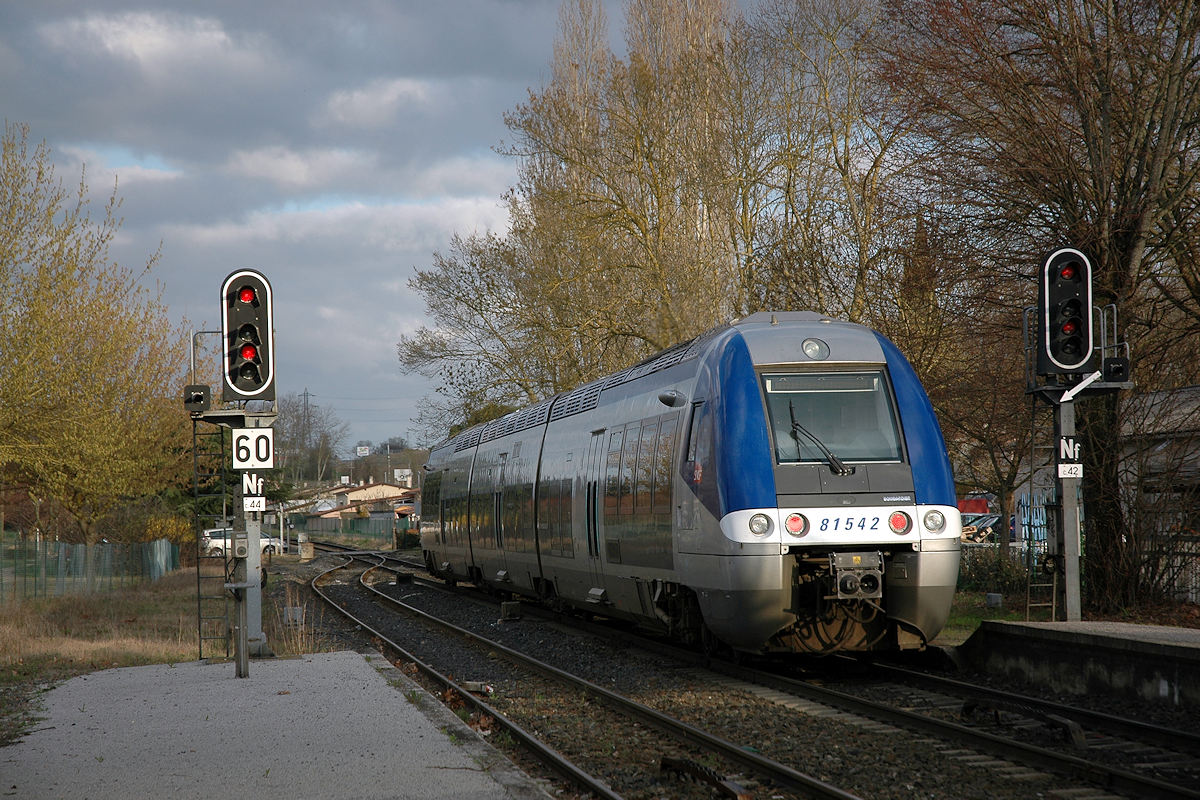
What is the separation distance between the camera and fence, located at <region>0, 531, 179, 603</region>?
25.3 meters

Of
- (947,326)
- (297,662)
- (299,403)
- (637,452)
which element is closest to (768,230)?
(947,326)

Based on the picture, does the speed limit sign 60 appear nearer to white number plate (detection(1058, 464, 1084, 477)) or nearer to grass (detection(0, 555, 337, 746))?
grass (detection(0, 555, 337, 746))

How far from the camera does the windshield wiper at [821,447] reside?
10555mm

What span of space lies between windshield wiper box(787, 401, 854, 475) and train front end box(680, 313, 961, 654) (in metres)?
0.01

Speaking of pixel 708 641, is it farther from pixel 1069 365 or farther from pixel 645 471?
pixel 1069 365

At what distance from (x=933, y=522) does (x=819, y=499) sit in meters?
1.05

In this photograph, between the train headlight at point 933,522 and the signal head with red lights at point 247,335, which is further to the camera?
the signal head with red lights at point 247,335

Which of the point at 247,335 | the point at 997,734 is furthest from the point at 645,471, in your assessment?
the point at 997,734

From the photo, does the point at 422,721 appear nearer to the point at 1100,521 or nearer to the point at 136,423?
the point at 1100,521

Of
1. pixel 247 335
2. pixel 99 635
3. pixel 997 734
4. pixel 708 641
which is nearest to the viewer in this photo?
pixel 997 734

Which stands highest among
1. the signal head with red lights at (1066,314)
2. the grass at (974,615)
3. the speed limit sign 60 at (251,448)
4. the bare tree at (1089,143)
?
the bare tree at (1089,143)

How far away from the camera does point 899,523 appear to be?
10492mm

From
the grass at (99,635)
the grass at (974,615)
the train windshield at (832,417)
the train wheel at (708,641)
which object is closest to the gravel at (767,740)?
the train wheel at (708,641)

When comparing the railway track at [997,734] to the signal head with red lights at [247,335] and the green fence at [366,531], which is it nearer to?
the signal head with red lights at [247,335]
